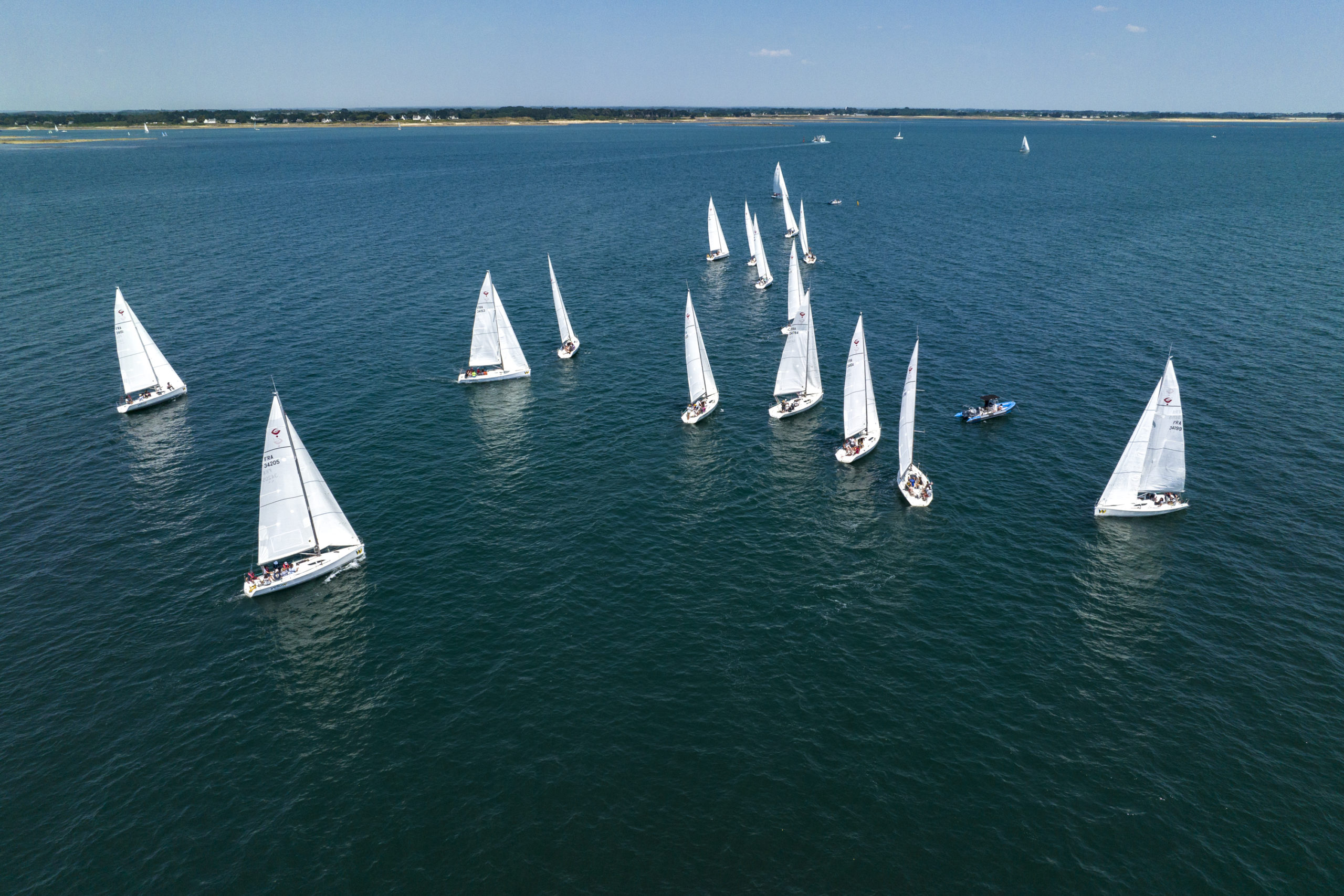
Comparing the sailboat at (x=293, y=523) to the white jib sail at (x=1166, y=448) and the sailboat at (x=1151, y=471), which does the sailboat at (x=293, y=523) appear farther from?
the white jib sail at (x=1166, y=448)

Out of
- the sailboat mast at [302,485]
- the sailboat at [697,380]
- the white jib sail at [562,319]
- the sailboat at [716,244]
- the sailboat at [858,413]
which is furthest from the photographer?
the sailboat at [716,244]

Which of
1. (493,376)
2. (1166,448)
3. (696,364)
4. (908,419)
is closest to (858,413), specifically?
(908,419)

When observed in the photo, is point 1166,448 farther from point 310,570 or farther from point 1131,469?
point 310,570

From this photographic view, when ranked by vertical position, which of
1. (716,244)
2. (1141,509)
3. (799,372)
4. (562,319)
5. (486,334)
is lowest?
(1141,509)

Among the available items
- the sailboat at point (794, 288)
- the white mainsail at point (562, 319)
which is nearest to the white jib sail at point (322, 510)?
the white mainsail at point (562, 319)

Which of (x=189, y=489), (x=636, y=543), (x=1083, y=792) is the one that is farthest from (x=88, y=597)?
(x=1083, y=792)
